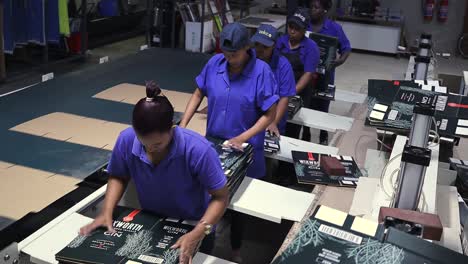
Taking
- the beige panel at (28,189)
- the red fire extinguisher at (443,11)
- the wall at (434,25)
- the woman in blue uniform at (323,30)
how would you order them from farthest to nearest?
the wall at (434,25) → the red fire extinguisher at (443,11) → the woman in blue uniform at (323,30) → the beige panel at (28,189)

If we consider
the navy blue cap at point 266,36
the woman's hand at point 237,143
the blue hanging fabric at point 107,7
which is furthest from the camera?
the blue hanging fabric at point 107,7

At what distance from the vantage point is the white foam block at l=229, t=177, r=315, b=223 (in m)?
2.40

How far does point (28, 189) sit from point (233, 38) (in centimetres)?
155

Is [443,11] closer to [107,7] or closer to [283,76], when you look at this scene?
[107,7]

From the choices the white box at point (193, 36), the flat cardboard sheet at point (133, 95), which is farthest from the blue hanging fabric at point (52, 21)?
the white box at point (193, 36)

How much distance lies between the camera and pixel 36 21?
6.39m

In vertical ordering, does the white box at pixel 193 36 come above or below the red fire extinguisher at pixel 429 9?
below

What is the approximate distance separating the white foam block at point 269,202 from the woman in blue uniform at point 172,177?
38 centimetres

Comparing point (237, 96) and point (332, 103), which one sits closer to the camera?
point (237, 96)

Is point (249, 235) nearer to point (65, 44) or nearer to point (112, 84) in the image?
point (112, 84)

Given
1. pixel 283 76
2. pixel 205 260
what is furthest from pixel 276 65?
pixel 205 260

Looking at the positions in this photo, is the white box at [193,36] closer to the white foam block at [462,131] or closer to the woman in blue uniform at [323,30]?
the woman in blue uniform at [323,30]

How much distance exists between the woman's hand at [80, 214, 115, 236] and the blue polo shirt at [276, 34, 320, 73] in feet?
7.85

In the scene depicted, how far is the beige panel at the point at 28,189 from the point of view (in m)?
2.86
